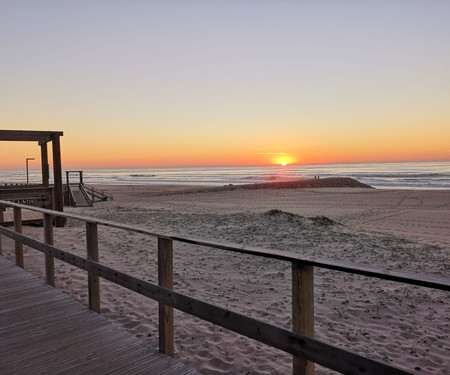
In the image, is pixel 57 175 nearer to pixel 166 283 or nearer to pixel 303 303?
pixel 166 283

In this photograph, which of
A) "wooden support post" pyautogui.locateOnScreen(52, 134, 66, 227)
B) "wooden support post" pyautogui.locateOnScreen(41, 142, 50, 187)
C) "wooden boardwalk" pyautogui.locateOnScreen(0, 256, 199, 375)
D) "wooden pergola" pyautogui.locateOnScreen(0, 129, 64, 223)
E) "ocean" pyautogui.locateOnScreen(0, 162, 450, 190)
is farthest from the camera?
"ocean" pyautogui.locateOnScreen(0, 162, 450, 190)

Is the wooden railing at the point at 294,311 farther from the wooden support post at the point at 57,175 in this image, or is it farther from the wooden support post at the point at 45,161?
the wooden support post at the point at 45,161

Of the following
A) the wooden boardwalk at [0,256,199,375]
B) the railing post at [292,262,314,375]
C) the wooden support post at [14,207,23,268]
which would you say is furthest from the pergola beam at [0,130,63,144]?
the railing post at [292,262,314,375]

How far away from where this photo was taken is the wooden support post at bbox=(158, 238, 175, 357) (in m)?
3.20

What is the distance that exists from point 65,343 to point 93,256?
102cm

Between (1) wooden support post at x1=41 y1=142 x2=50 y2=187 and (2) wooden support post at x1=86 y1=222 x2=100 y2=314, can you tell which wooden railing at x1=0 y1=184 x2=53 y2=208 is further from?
(2) wooden support post at x1=86 y1=222 x2=100 y2=314

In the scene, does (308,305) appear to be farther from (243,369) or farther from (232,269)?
(232,269)

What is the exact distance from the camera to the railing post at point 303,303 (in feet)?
7.14

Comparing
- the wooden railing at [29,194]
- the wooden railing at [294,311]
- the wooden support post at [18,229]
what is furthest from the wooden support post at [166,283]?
the wooden railing at [29,194]

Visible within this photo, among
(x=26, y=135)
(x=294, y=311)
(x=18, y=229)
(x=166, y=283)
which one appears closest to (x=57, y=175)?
(x=26, y=135)

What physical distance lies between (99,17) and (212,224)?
8003mm

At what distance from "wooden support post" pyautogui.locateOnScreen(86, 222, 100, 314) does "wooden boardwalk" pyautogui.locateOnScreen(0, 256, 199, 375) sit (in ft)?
0.36

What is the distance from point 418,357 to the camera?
3.99 metres

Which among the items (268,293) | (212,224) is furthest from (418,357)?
(212,224)
